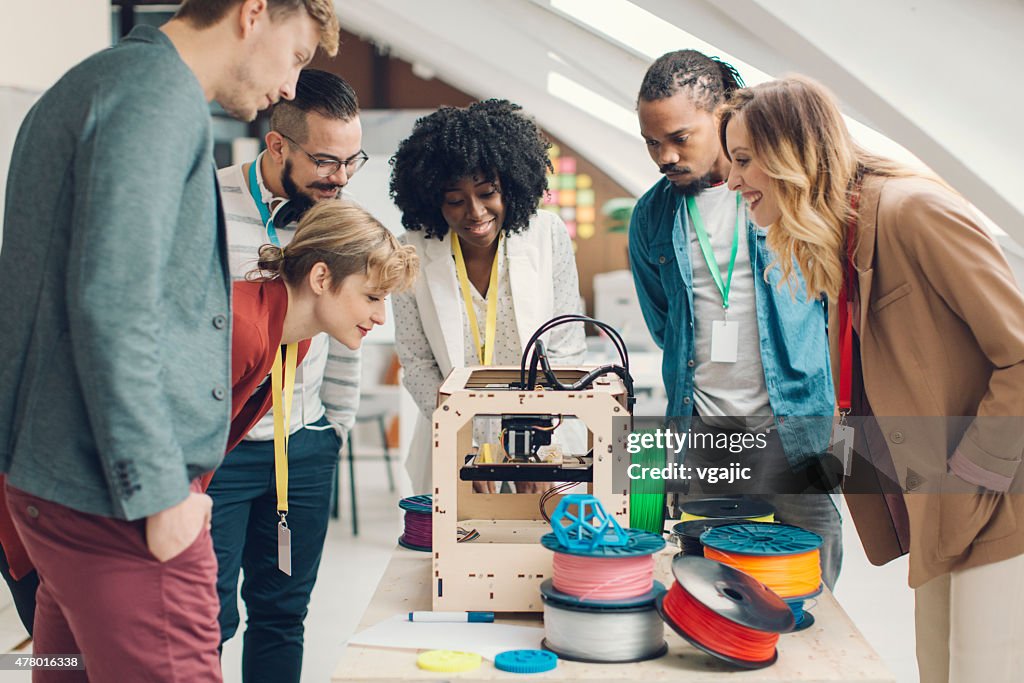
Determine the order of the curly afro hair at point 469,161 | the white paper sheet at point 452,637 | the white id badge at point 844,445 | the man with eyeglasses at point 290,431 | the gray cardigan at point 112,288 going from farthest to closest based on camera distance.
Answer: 1. the curly afro hair at point 469,161
2. the man with eyeglasses at point 290,431
3. the white id badge at point 844,445
4. the white paper sheet at point 452,637
5. the gray cardigan at point 112,288

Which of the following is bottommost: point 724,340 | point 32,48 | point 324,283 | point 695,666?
point 695,666

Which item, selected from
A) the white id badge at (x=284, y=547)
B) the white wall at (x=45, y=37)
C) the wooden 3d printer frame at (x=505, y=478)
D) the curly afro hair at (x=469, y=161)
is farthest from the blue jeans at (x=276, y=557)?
the white wall at (x=45, y=37)

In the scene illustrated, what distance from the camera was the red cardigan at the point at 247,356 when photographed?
1.50 metres

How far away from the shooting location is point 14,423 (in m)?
1.26

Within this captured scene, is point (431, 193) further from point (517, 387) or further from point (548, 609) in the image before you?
point (548, 609)

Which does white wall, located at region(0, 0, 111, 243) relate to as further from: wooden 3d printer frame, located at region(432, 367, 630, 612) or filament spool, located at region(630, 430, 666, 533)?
filament spool, located at region(630, 430, 666, 533)

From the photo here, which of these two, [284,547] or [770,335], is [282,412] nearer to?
[284,547]

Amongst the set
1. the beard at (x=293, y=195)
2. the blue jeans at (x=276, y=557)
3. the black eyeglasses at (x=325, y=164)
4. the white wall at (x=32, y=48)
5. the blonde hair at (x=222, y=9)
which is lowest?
the blue jeans at (x=276, y=557)

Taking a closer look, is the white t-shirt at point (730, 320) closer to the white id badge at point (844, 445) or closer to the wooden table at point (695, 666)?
the white id badge at point (844, 445)

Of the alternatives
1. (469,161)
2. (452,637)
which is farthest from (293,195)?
(452,637)

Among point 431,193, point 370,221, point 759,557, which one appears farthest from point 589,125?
point 759,557

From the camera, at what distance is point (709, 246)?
2.22 m

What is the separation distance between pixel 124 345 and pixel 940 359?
1251mm

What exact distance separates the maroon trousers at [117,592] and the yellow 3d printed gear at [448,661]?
0.30 metres
